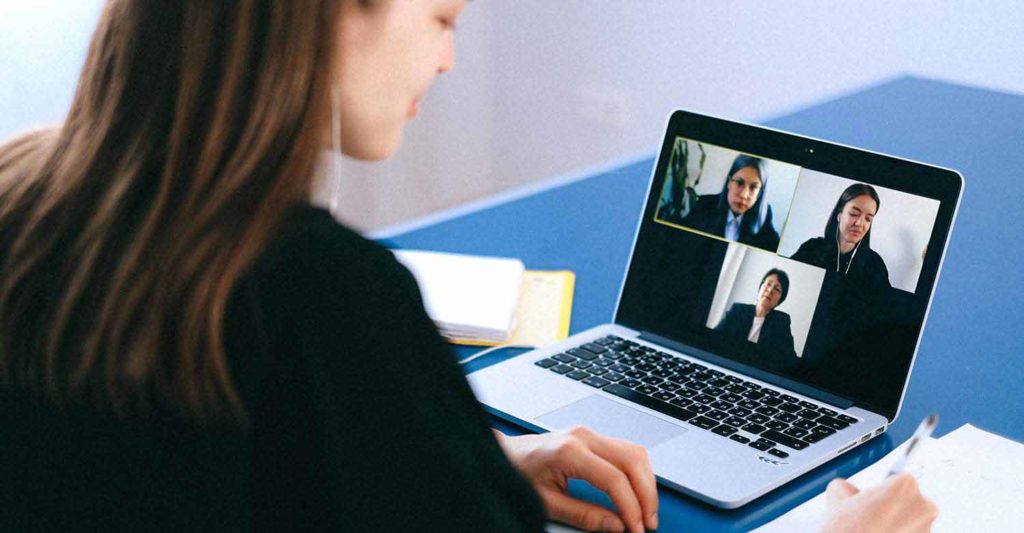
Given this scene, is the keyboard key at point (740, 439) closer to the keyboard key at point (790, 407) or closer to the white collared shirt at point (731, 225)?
the keyboard key at point (790, 407)

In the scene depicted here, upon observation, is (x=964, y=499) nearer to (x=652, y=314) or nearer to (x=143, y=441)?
(x=652, y=314)

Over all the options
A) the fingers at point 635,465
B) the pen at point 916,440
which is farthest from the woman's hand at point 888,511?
the fingers at point 635,465

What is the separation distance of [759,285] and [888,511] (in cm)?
34

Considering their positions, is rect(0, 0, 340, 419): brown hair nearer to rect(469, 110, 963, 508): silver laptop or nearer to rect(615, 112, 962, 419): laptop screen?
rect(469, 110, 963, 508): silver laptop

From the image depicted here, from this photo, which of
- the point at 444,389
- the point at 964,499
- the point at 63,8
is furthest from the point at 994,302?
the point at 63,8

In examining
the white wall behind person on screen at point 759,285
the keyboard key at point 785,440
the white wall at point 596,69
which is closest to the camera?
the keyboard key at point 785,440

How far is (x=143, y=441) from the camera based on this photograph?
718mm

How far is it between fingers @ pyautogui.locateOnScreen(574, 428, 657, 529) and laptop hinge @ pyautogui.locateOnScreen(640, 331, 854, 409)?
0.75 feet

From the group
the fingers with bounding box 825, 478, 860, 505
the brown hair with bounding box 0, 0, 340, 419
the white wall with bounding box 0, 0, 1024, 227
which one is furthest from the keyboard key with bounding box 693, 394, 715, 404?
the white wall with bounding box 0, 0, 1024, 227

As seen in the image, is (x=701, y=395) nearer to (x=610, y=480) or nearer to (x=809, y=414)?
(x=809, y=414)

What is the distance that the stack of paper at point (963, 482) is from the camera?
3.07 ft

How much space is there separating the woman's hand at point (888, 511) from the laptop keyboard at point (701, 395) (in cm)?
14

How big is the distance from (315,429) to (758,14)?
9.01 ft

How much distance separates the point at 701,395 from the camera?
44.4 inches
